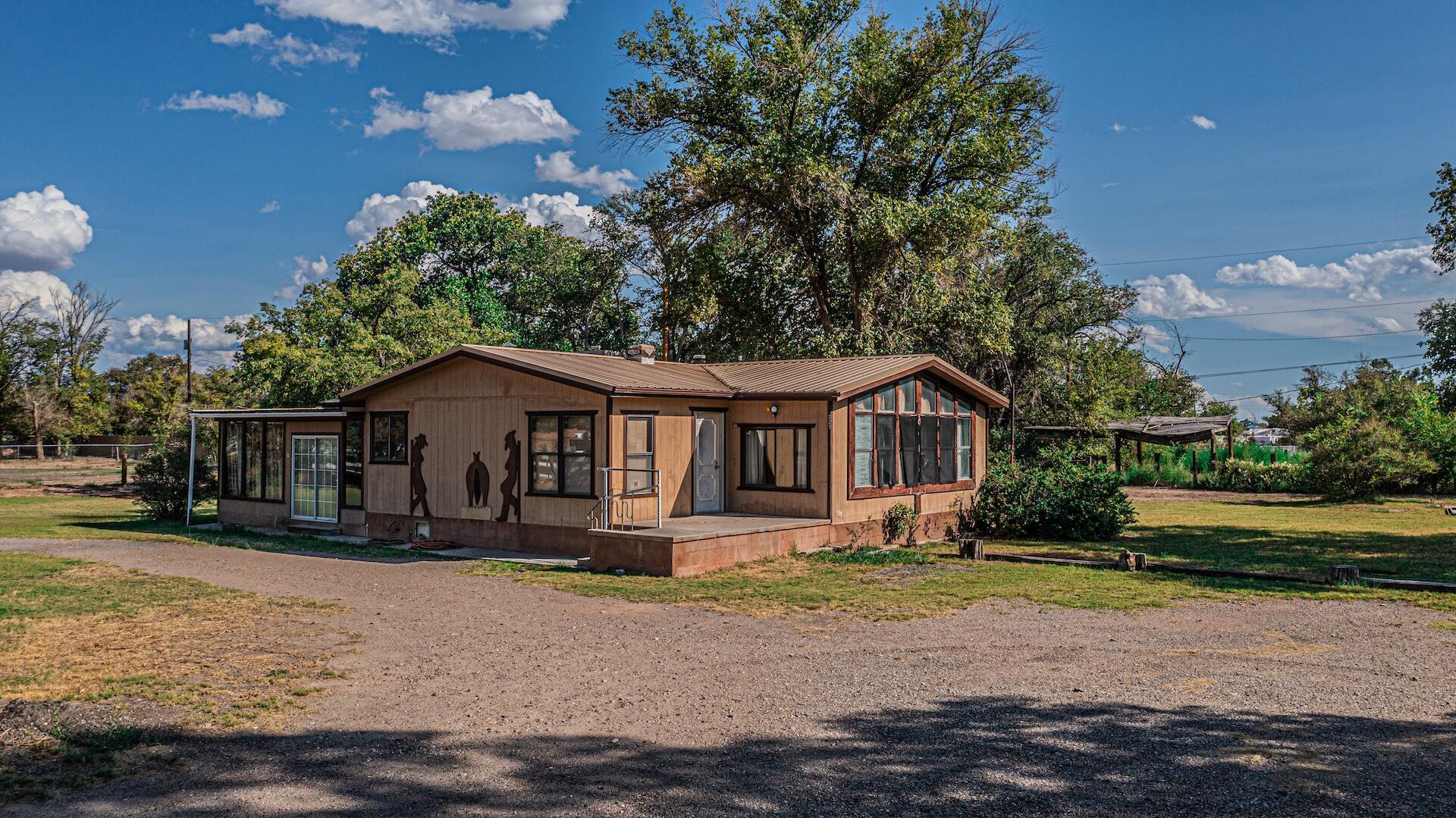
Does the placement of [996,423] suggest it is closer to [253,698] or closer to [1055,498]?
[1055,498]

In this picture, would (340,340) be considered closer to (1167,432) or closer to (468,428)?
(468,428)

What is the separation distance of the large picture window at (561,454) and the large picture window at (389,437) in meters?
3.44

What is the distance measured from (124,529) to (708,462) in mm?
13624

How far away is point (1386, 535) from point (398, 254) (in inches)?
1421

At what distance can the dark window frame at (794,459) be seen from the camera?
1608 centimetres

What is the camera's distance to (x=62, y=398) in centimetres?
4834

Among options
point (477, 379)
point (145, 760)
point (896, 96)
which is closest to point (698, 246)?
point (896, 96)

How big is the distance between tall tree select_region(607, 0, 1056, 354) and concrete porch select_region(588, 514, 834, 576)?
1030 centimetres

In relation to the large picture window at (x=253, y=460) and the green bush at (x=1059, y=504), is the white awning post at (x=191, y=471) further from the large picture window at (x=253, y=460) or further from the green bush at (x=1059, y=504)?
the green bush at (x=1059, y=504)

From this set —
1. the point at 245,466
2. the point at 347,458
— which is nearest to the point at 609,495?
the point at 347,458

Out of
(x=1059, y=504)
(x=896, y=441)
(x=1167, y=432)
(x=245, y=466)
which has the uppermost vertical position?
(x=1167, y=432)

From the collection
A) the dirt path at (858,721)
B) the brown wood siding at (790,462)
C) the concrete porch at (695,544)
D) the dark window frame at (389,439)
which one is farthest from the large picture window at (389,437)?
the dirt path at (858,721)

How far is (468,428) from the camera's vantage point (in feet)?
54.3

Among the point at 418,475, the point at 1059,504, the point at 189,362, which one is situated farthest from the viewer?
the point at 189,362
